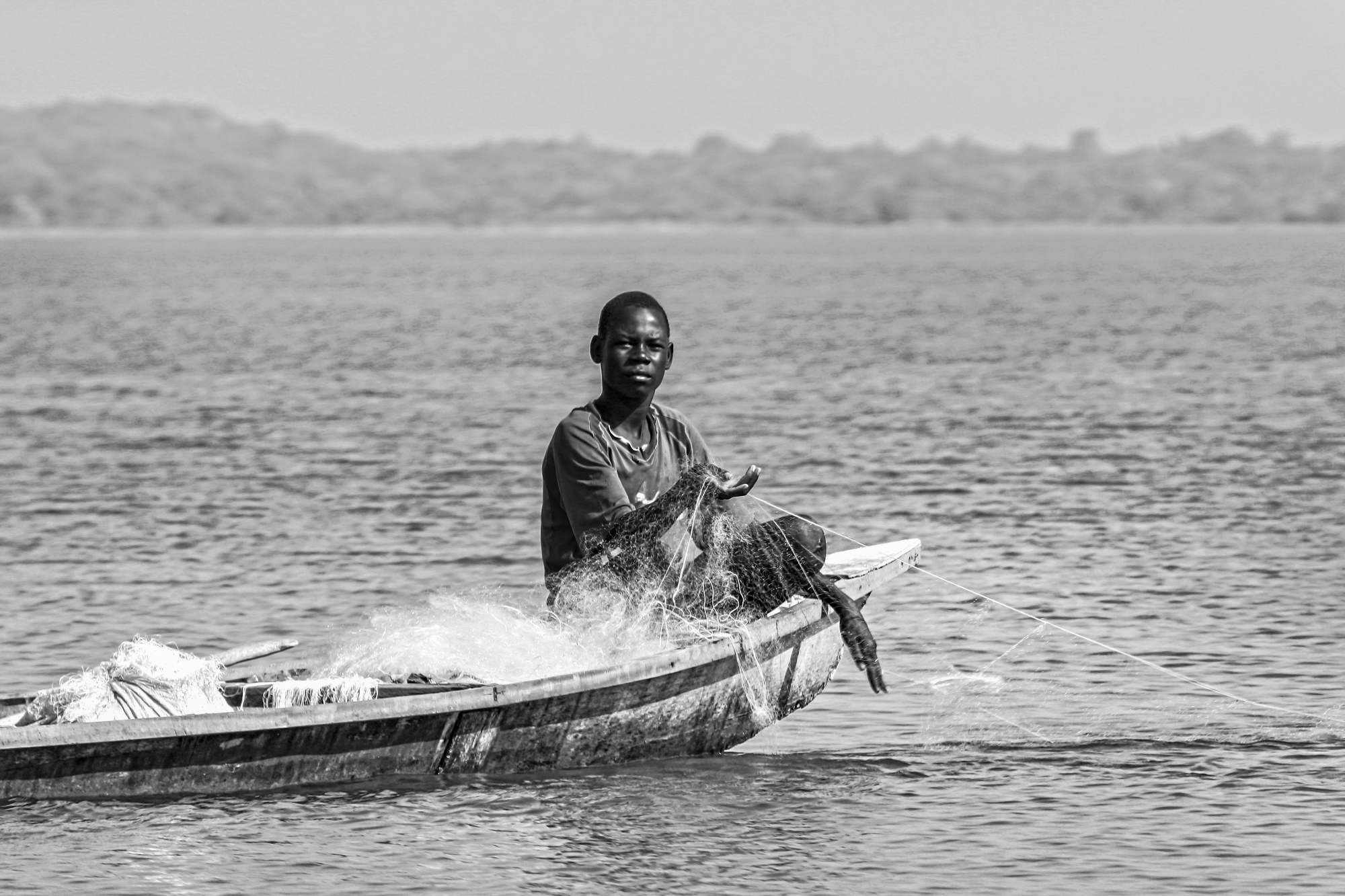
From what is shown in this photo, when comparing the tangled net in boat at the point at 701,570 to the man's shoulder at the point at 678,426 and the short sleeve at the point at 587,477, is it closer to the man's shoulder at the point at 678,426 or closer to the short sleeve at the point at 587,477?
the short sleeve at the point at 587,477

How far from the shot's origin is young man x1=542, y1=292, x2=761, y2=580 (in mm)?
9531

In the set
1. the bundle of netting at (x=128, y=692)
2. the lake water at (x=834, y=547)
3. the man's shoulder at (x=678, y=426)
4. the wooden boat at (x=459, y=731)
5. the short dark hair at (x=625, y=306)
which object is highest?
the short dark hair at (x=625, y=306)

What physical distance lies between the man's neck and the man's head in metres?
0.05

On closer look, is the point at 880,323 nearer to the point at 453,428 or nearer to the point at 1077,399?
the point at 1077,399

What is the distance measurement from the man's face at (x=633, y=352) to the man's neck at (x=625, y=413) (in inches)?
2.1

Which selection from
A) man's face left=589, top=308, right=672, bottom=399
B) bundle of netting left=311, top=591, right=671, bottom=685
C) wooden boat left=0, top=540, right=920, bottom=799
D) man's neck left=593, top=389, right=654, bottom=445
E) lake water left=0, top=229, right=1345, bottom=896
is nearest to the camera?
lake water left=0, top=229, right=1345, bottom=896

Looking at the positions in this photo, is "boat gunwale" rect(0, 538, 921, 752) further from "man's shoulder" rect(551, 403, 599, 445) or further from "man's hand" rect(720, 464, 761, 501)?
"man's shoulder" rect(551, 403, 599, 445)

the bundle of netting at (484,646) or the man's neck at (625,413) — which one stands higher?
the man's neck at (625,413)

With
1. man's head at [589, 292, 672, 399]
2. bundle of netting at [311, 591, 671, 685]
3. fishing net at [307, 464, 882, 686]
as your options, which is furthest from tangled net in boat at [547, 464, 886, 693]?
man's head at [589, 292, 672, 399]

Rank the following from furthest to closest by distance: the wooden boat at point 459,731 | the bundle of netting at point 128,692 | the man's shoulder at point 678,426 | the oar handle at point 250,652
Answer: the oar handle at point 250,652
the man's shoulder at point 678,426
the bundle of netting at point 128,692
the wooden boat at point 459,731

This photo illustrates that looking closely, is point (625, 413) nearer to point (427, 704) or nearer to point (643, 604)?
→ point (643, 604)

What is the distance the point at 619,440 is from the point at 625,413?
0.14 m

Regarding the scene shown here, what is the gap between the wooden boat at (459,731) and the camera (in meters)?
9.12

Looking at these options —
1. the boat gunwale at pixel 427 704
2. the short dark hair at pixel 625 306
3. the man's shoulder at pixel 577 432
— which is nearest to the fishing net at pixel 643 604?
the boat gunwale at pixel 427 704
